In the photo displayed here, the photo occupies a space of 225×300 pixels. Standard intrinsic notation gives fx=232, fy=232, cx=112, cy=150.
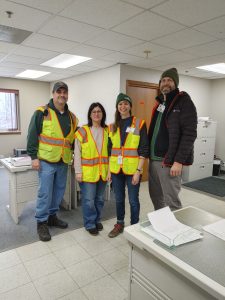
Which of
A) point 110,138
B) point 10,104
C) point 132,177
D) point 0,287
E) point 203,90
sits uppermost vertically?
point 203,90

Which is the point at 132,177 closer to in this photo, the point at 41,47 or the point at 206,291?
the point at 206,291

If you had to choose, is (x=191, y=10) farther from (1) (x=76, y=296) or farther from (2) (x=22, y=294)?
(2) (x=22, y=294)

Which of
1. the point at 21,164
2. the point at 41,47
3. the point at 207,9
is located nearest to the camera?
the point at 207,9

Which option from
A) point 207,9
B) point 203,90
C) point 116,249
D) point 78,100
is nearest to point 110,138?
point 116,249

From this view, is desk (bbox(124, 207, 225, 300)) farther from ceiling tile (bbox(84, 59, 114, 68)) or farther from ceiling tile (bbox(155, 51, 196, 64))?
ceiling tile (bbox(84, 59, 114, 68))

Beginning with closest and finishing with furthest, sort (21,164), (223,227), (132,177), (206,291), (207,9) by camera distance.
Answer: (206,291)
(223,227)
(207,9)
(132,177)
(21,164)

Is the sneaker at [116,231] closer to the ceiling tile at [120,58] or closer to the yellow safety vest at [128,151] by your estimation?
the yellow safety vest at [128,151]

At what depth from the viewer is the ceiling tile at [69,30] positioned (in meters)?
2.39

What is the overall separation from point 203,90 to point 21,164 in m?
4.68

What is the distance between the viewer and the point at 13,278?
1.92 metres

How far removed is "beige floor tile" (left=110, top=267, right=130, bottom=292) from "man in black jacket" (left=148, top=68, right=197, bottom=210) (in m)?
0.71

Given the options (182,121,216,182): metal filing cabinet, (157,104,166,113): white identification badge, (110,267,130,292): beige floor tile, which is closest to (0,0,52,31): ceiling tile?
(157,104,166,113): white identification badge

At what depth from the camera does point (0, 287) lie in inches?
71.5

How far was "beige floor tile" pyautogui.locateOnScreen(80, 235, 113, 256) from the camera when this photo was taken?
7.55 feet
